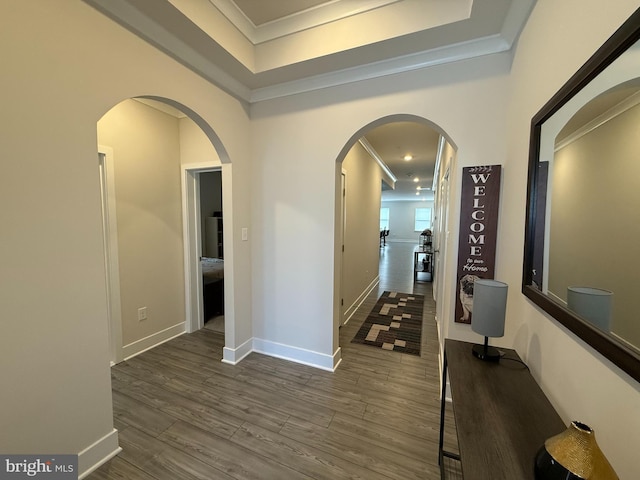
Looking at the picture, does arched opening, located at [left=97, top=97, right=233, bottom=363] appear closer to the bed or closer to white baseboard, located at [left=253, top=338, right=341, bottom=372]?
the bed

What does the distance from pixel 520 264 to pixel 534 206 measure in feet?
1.24

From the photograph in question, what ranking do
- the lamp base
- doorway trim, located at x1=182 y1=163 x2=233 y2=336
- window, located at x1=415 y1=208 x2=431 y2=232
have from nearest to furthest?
the lamp base → doorway trim, located at x1=182 y1=163 x2=233 y2=336 → window, located at x1=415 y1=208 x2=431 y2=232

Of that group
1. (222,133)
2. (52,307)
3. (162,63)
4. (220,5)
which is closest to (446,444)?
(52,307)

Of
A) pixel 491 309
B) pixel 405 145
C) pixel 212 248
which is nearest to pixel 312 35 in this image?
pixel 491 309

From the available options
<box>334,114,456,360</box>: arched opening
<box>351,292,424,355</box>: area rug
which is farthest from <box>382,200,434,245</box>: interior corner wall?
<box>351,292,424,355</box>: area rug

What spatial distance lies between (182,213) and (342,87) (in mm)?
2392

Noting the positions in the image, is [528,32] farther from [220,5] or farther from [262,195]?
[262,195]

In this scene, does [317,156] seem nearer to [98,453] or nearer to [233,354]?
[233,354]

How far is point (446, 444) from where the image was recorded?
1.73m

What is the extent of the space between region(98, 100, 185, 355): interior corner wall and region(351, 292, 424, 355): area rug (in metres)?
2.37

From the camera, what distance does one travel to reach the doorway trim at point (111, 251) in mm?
2488

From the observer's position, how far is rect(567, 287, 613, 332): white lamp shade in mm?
760

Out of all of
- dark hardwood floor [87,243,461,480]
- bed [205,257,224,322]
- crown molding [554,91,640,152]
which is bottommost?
dark hardwood floor [87,243,461,480]

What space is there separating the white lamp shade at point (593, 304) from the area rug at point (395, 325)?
2271 mm
